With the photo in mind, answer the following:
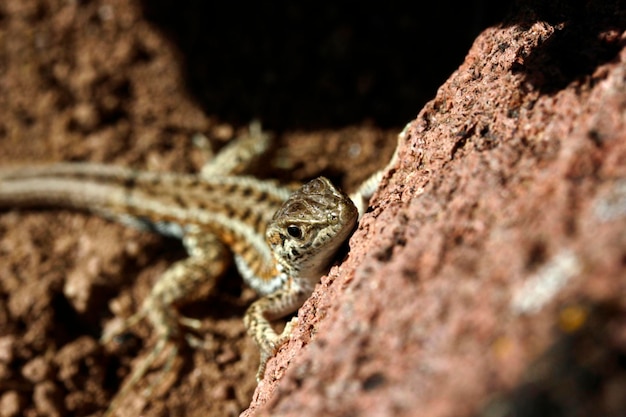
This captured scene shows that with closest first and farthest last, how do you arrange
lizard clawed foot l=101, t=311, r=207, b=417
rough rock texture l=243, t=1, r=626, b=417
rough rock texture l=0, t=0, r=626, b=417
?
rough rock texture l=243, t=1, r=626, b=417 < rough rock texture l=0, t=0, r=626, b=417 < lizard clawed foot l=101, t=311, r=207, b=417

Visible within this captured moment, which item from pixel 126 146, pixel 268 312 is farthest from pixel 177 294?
pixel 126 146

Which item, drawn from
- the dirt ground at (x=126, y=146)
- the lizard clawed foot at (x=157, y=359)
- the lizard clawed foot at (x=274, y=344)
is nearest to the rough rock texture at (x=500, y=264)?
the lizard clawed foot at (x=274, y=344)

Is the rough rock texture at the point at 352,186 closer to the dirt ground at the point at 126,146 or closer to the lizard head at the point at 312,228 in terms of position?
the dirt ground at the point at 126,146

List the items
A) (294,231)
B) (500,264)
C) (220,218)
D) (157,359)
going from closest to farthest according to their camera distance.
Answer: (500,264) → (294,231) → (157,359) → (220,218)

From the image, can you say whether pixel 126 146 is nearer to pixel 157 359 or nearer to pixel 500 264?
pixel 157 359

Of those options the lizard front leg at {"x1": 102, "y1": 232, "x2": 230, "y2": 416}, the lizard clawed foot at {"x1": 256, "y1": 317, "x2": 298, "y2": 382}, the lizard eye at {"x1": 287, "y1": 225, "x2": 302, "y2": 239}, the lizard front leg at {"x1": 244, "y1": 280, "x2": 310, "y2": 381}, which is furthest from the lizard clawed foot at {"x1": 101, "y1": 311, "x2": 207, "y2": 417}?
the lizard eye at {"x1": 287, "y1": 225, "x2": 302, "y2": 239}

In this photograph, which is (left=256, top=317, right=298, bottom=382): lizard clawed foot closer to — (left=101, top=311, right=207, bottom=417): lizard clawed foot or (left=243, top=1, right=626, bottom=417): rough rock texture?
(left=243, top=1, right=626, bottom=417): rough rock texture

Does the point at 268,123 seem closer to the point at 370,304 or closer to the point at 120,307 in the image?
the point at 120,307
